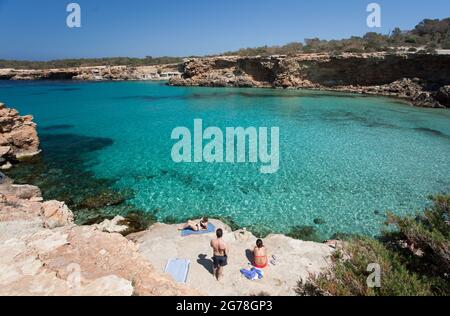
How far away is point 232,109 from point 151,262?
24723mm

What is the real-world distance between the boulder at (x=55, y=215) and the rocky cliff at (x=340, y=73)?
112 feet

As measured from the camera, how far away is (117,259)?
6516 mm

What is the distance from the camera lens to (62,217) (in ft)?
29.9

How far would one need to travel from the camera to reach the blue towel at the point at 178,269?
625cm

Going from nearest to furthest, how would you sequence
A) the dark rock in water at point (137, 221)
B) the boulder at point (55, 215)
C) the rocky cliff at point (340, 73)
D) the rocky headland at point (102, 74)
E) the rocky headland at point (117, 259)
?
the rocky headland at point (117, 259), the boulder at point (55, 215), the dark rock in water at point (137, 221), the rocky cliff at point (340, 73), the rocky headland at point (102, 74)

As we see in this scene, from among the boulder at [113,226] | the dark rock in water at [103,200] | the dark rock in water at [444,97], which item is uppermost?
the dark rock in water at [444,97]

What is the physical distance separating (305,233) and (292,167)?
5.24 m

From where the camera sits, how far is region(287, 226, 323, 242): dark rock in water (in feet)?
28.7

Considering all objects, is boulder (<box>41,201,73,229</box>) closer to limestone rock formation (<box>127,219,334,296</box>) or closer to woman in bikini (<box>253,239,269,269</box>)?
limestone rock formation (<box>127,219,334,296</box>)

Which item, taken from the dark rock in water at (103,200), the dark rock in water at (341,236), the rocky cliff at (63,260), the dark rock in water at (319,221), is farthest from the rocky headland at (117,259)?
the dark rock in water at (319,221)

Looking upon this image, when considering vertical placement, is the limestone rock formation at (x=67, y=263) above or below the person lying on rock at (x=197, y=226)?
above

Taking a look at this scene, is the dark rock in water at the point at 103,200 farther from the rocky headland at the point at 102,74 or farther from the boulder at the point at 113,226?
the rocky headland at the point at 102,74

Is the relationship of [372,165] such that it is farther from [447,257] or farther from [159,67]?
[159,67]
